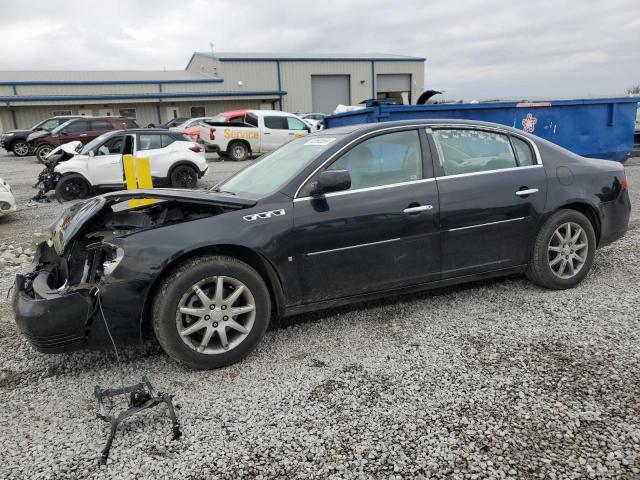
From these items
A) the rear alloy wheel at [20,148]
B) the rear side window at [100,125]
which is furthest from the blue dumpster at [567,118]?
the rear alloy wheel at [20,148]

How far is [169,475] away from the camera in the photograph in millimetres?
2275

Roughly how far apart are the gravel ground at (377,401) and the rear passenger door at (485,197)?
442mm

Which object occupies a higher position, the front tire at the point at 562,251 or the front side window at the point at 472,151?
the front side window at the point at 472,151

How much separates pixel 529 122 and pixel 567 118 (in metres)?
1.02

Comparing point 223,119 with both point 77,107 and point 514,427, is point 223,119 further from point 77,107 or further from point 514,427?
point 77,107

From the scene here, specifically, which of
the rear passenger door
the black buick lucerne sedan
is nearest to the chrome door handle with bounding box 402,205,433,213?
the black buick lucerne sedan

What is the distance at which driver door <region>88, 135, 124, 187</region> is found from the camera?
34.9 feet

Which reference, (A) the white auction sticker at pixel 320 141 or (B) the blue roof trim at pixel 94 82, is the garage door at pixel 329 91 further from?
(A) the white auction sticker at pixel 320 141

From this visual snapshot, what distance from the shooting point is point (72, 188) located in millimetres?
10469

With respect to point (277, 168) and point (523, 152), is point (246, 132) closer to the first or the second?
point (277, 168)

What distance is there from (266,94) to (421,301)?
119 feet

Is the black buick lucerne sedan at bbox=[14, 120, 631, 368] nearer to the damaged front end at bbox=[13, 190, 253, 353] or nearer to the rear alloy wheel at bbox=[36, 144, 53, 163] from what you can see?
the damaged front end at bbox=[13, 190, 253, 353]

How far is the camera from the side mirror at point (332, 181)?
3332 millimetres

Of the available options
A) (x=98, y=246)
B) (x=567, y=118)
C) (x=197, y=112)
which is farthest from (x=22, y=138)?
(x=98, y=246)
